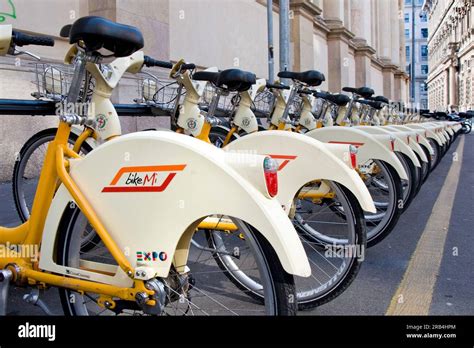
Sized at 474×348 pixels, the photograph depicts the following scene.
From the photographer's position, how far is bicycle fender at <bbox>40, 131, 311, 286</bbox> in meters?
1.65

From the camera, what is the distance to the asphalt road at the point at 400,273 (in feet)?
8.64

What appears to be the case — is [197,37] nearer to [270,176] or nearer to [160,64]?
[160,64]

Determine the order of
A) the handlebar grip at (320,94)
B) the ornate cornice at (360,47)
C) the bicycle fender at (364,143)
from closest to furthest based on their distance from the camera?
the bicycle fender at (364,143) → the handlebar grip at (320,94) → the ornate cornice at (360,47)

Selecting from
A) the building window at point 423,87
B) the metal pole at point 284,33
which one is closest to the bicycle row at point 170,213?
the metal pole at point 284,33

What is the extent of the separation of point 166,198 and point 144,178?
11 cm

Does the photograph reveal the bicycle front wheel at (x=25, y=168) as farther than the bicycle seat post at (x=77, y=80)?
Yes

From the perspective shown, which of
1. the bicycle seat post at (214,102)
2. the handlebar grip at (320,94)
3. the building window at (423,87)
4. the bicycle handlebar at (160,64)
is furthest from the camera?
the building window at (423,87)

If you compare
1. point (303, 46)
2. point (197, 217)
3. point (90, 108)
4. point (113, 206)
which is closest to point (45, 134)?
point (90, 108)

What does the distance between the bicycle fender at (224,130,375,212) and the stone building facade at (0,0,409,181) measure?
6.26 feet

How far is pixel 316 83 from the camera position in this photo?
4547 mm

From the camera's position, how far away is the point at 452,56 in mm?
66812

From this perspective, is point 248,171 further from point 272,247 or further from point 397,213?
point 397,213

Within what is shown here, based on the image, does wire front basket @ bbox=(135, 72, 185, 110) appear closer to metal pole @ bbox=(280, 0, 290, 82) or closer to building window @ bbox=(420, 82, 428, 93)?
metal pole @ bbox=(280, 0, 290, 82)

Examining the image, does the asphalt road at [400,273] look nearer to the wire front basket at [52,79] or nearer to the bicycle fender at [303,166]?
the bicycle fender at [303,166]
